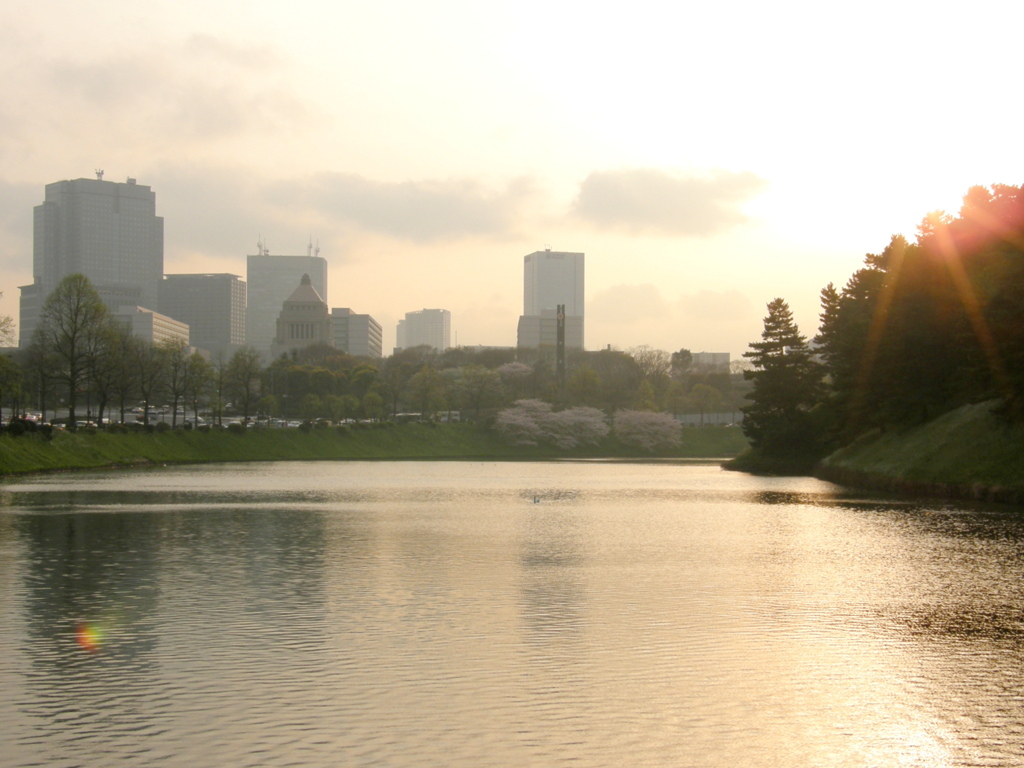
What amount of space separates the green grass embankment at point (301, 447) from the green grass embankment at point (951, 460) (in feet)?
169

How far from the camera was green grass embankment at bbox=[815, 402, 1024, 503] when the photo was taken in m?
44.4

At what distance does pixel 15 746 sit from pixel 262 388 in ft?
419

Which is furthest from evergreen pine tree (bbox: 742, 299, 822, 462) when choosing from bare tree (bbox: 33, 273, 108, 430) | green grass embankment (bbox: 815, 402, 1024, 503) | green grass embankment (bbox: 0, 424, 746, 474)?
bare tree (bbox: 33, 273, 108, 430)

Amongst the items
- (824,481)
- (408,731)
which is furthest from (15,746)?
(824,481)

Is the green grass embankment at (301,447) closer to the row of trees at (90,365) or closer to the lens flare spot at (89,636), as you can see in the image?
the row of trees at (90,365)

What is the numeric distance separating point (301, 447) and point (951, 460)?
6972 cm

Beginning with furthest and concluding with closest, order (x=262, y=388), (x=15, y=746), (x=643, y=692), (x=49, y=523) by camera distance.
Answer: (x=262, y=388)
(x=49, y=523)
(x=643, y=692)
(x=15, y=746)

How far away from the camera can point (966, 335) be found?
4794 cm

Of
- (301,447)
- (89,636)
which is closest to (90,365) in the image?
(301,447)

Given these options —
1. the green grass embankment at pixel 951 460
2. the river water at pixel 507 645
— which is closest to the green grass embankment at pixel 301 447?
the river water at pixel 507 645

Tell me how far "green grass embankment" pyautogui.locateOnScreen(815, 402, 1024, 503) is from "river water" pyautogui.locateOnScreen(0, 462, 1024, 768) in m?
11.9

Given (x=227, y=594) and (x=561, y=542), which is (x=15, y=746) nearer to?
(x=227, y=594)

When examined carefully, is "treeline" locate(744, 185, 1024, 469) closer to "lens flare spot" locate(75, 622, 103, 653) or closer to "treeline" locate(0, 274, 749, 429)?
"lens flare spot" locate(75, 622, 103, 653)

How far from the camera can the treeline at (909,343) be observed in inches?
1711
